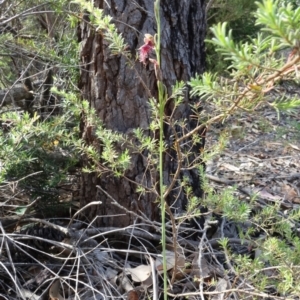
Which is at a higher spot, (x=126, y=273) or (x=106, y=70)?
(x=106, y=70)

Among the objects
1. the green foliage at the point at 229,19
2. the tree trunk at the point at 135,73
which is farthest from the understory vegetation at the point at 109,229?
the green foliage at the point at 229,19

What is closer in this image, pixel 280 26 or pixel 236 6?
pixel 280 26

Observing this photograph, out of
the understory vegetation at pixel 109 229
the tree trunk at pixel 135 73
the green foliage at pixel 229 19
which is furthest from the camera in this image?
the green foliage at pixel 229 19

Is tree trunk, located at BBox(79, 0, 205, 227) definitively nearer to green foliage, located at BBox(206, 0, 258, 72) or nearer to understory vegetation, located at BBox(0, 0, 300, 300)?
understory vegetation, located at BBox(0, 0, 300, 300)

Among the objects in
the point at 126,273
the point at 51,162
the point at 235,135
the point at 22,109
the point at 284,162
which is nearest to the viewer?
the point at 126,273

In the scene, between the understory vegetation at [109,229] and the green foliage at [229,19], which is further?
the green foliage at [229,19]

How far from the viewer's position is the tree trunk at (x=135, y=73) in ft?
6.48

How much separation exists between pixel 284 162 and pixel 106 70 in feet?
7.21

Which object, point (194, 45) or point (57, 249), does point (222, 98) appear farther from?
point (57, 249)

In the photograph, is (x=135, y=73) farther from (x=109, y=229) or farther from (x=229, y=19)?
(x=229, y=19)

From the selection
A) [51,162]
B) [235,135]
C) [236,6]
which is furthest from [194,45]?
[236,6]

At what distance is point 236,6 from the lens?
15.9ft

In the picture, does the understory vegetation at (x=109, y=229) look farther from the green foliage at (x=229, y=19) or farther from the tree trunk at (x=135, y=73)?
the green foliage at (x=229, y=19)

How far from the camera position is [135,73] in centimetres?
202
